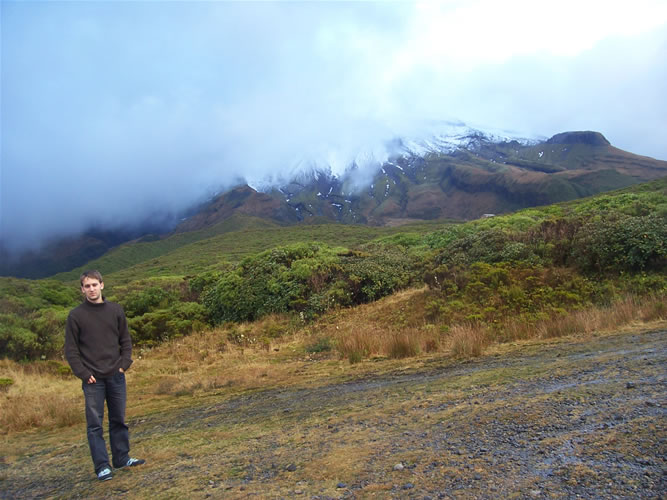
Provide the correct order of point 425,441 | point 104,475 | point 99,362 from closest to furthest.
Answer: point 425,441, point 104,475, point 99,362

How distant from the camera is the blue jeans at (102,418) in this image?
5.02 m

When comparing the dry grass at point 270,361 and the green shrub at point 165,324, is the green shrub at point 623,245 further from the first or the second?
the green shrub at point 165,324

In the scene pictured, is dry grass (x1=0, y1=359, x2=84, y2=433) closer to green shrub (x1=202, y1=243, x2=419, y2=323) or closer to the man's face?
the man's face

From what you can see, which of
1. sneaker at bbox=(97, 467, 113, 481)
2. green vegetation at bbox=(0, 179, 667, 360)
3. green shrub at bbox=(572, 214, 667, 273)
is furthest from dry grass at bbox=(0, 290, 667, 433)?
sneaker at bbox=(97, 467, 113, 481)

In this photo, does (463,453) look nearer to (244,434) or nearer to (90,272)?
(244,434)

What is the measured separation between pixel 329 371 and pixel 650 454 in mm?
6791

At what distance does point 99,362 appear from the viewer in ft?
17.1

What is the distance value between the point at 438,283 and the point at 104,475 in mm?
12753

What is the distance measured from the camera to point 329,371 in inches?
384

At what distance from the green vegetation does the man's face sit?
6.25 m

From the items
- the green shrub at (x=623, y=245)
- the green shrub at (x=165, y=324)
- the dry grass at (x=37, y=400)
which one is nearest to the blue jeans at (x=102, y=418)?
the dry grass at (x=37, y=400)

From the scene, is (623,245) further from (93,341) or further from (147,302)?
(147,302)

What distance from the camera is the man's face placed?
5215 millimetres

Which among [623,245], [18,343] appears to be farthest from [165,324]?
[623,245]
